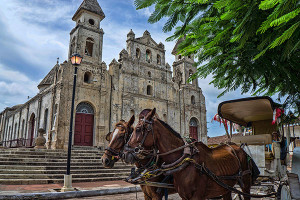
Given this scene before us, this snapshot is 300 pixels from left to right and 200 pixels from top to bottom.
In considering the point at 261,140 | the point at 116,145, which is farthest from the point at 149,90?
the point at 116,145

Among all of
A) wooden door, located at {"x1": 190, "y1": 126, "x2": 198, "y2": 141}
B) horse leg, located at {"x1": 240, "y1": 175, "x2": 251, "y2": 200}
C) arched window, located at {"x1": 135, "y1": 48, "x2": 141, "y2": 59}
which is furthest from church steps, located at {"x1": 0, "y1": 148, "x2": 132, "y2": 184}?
wooden door, located at {"x1": 190, "y1": 126, "x2": 198, "y2": 141}

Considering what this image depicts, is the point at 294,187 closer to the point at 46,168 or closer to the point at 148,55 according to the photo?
the point at 46,168

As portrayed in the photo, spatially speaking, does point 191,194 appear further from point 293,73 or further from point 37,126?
point 37,126

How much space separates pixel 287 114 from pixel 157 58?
2094 cm

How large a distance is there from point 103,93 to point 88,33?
5.71 meters

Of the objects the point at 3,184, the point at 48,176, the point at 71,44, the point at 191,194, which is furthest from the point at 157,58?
the point at 191,194

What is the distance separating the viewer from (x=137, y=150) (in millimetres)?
3646

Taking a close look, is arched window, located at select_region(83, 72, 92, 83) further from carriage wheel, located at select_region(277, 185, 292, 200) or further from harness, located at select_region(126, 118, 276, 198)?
carriage wheel, located at select_region(277, 185, 292, 200)

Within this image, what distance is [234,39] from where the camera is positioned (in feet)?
9.34

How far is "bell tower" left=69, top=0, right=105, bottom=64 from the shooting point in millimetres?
20219

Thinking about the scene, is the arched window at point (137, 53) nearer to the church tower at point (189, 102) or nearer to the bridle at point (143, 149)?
the church tower at point (189, 102)

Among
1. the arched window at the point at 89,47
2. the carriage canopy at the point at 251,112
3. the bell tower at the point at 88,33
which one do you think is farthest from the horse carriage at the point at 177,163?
the arched window at the point at 89,47

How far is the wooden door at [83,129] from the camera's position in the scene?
60.8 feet

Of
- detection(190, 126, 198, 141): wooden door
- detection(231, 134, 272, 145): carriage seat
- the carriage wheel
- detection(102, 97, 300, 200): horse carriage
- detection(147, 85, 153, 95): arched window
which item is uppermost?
detection(147, 85, 153, 95): arched window
